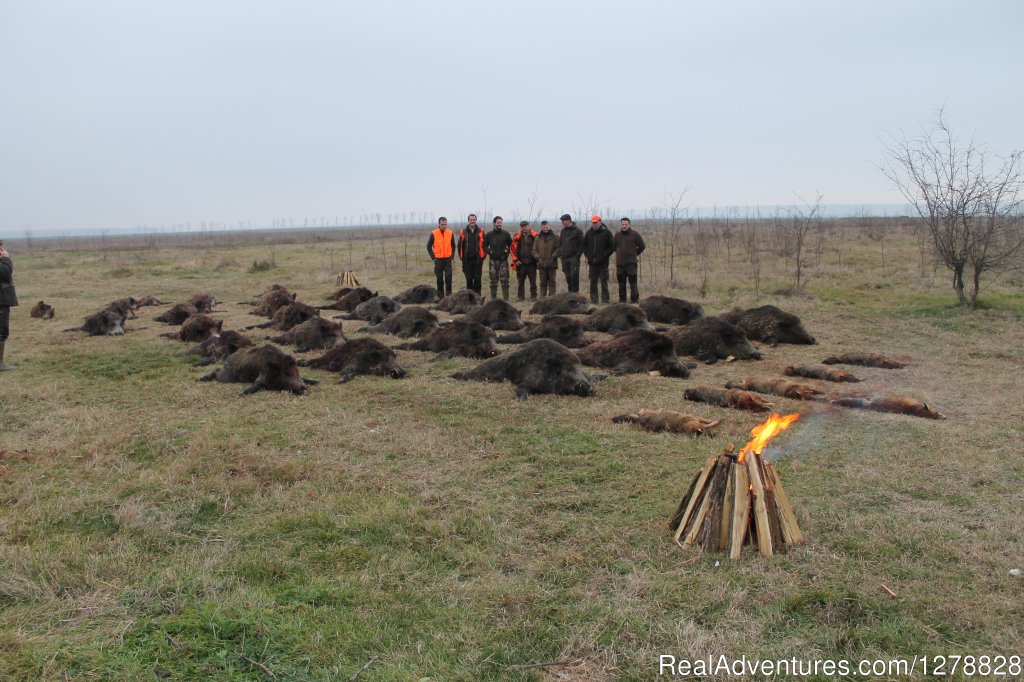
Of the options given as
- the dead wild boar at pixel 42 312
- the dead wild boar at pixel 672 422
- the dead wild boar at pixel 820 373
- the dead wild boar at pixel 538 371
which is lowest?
the dead wild boar at pixel 672 422

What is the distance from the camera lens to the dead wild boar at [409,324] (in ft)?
40.9

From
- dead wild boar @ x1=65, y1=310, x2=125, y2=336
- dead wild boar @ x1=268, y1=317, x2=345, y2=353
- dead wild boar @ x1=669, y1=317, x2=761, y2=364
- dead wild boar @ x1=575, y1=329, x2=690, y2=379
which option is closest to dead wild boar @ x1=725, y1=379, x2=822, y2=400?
dead wild boar @ x1=575, y1=329, x2=690, y2=379

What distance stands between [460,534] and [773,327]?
27.7 feet

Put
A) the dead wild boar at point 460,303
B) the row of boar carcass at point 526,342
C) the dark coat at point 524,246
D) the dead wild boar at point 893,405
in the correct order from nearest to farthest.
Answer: the dead wild boar at point 893,405
the row of boar carcass at point 526,342
the dead wild boar at point 460,303
the dark coat at point 524,246

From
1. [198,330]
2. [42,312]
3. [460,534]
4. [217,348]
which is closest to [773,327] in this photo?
[460,534]

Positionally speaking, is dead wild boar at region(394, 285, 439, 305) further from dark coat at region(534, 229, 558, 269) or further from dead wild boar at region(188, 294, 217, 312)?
dead wild boar at region(188, 294, 217, 312)

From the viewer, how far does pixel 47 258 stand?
115 ft

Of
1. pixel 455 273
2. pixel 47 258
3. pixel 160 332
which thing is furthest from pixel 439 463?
pixel 47 258

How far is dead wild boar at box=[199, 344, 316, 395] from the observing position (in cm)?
859

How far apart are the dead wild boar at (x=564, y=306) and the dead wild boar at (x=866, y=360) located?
5401 millimetres

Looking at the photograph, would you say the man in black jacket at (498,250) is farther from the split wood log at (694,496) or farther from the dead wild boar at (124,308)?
the split wood log at (694,496)

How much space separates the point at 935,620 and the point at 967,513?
163 cm

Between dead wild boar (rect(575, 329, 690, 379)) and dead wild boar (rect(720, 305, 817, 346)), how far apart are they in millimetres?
2480

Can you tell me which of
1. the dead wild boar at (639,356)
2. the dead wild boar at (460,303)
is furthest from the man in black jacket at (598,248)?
the dead wild boar at (639,356)
